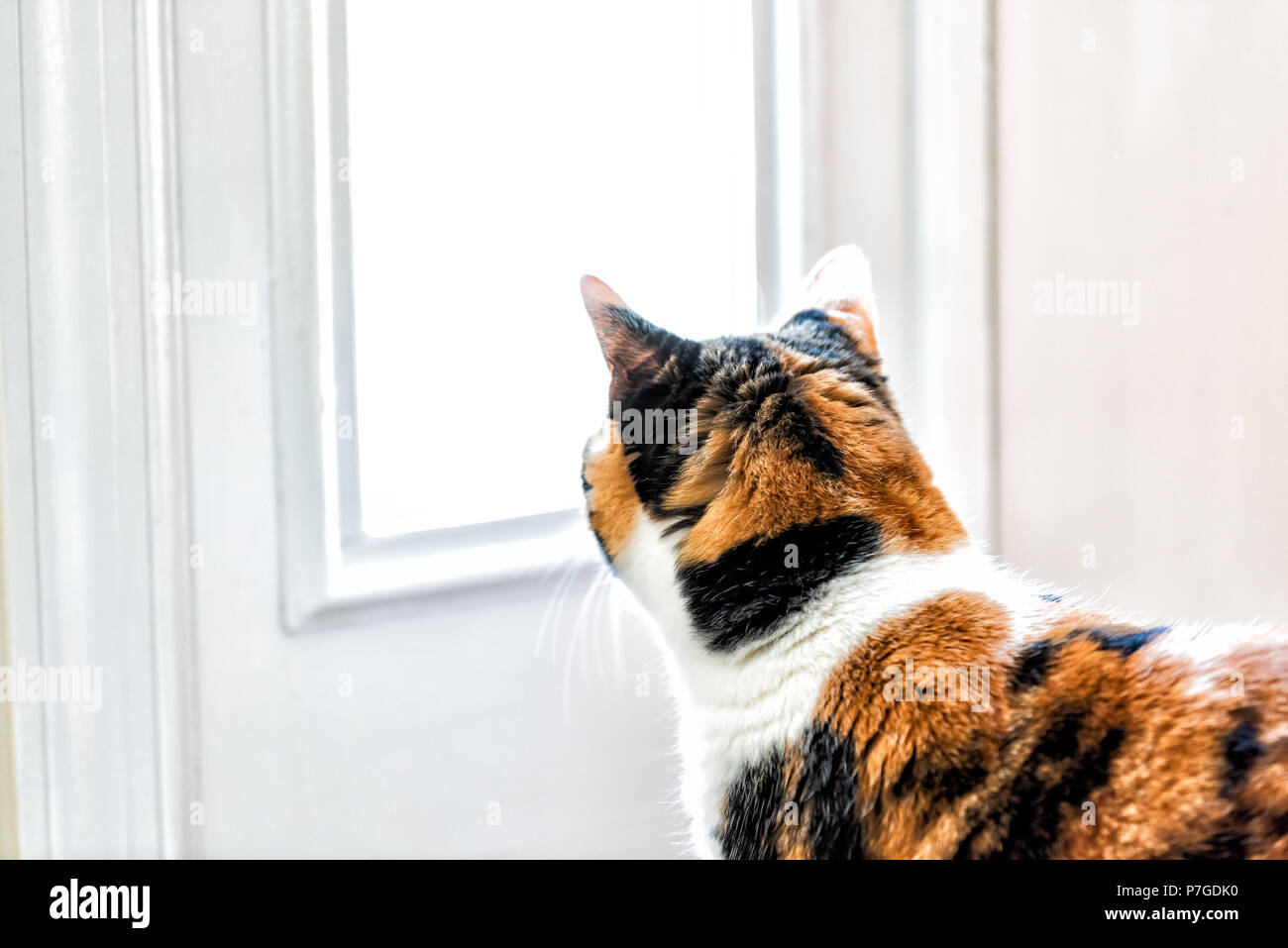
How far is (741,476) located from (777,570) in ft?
0.19

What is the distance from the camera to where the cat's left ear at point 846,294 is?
29.7 inches

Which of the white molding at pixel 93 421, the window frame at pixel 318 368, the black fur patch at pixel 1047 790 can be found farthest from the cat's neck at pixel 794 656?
the white molding at pixel 93 421

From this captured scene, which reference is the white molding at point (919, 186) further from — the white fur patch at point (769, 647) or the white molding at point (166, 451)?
the white molding at point (166, 451)

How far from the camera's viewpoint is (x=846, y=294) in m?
0.78

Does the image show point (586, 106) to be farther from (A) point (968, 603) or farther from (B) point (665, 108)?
(A) point (968, 603)

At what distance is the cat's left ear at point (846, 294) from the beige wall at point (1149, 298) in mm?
332

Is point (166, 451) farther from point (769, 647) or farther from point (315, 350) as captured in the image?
point (769, 647)

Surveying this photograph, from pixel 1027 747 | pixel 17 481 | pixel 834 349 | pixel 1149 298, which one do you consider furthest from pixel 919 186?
pixel 17 481

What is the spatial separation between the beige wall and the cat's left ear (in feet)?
1.09
